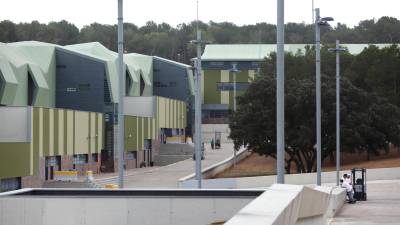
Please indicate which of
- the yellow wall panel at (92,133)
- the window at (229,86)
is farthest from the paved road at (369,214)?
the window at (229,86)

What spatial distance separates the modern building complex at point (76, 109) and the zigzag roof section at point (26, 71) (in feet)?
0.28

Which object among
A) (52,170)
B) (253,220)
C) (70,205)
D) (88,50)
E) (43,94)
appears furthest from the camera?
(88,50)

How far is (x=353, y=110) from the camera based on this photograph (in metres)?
77.4

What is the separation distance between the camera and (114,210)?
18312mm

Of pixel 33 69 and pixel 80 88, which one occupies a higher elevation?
pixel 33 69

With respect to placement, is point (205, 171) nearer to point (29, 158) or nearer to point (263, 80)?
point (263, 80)

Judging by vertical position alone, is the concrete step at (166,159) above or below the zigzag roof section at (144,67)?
below

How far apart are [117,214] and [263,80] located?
61.7 meters

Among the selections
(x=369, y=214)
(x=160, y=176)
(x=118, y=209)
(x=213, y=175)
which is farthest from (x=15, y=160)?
(x=118, y=209)

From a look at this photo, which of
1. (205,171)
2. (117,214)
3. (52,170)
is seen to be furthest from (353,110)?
(117,214)

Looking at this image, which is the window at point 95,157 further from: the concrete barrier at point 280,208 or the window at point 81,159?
the concrete barrier at point 280,208

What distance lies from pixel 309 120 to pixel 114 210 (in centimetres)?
5853

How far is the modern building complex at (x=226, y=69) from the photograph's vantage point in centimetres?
14238

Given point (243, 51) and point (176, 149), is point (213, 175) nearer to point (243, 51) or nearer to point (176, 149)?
point (176, 149)
